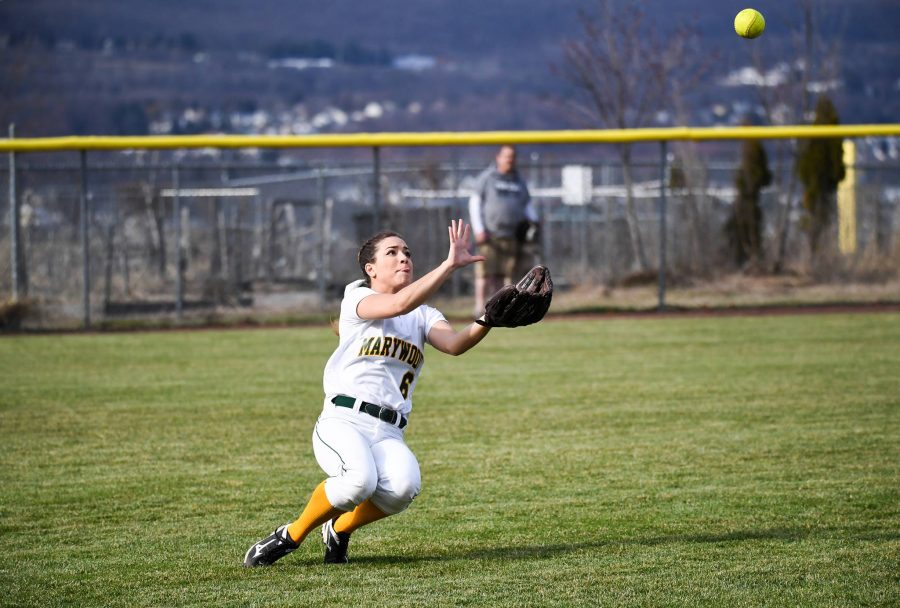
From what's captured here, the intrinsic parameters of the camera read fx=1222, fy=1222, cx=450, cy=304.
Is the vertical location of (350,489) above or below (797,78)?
below

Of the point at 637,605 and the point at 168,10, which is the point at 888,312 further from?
the point at 168,10

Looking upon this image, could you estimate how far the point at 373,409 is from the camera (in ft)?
15.7

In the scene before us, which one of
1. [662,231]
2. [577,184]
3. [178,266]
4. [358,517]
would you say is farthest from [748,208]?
[358,517]

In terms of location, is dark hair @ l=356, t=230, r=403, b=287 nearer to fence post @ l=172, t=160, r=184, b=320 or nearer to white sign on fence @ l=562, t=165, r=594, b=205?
fence post @ l=172, t=160, r=184, b=320

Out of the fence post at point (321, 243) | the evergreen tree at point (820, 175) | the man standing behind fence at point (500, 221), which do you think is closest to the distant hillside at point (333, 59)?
the evergreen tree at point (820, 175)

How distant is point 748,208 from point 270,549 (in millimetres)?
13659

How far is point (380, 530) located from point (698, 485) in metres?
1.65

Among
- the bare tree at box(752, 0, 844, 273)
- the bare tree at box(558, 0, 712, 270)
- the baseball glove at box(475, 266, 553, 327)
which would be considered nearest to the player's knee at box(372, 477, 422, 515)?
the baseball glove at box(475, 266, 553, 327)

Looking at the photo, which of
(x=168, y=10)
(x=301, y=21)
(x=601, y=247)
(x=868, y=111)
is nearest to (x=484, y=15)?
(x=301, y=21)

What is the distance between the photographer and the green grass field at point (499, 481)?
4.38m

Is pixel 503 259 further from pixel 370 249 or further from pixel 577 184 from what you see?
pixel 370 249

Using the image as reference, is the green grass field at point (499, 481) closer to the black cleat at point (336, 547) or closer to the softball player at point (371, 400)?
the black cleat at point (336, 547)

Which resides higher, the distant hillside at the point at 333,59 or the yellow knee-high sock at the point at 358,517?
the distant hillside at the point at 333,59

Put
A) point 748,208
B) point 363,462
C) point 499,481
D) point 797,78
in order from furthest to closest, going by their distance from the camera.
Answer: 1. point 797,78
2. point 748,208
3. point 499,481
4. point 363,462
